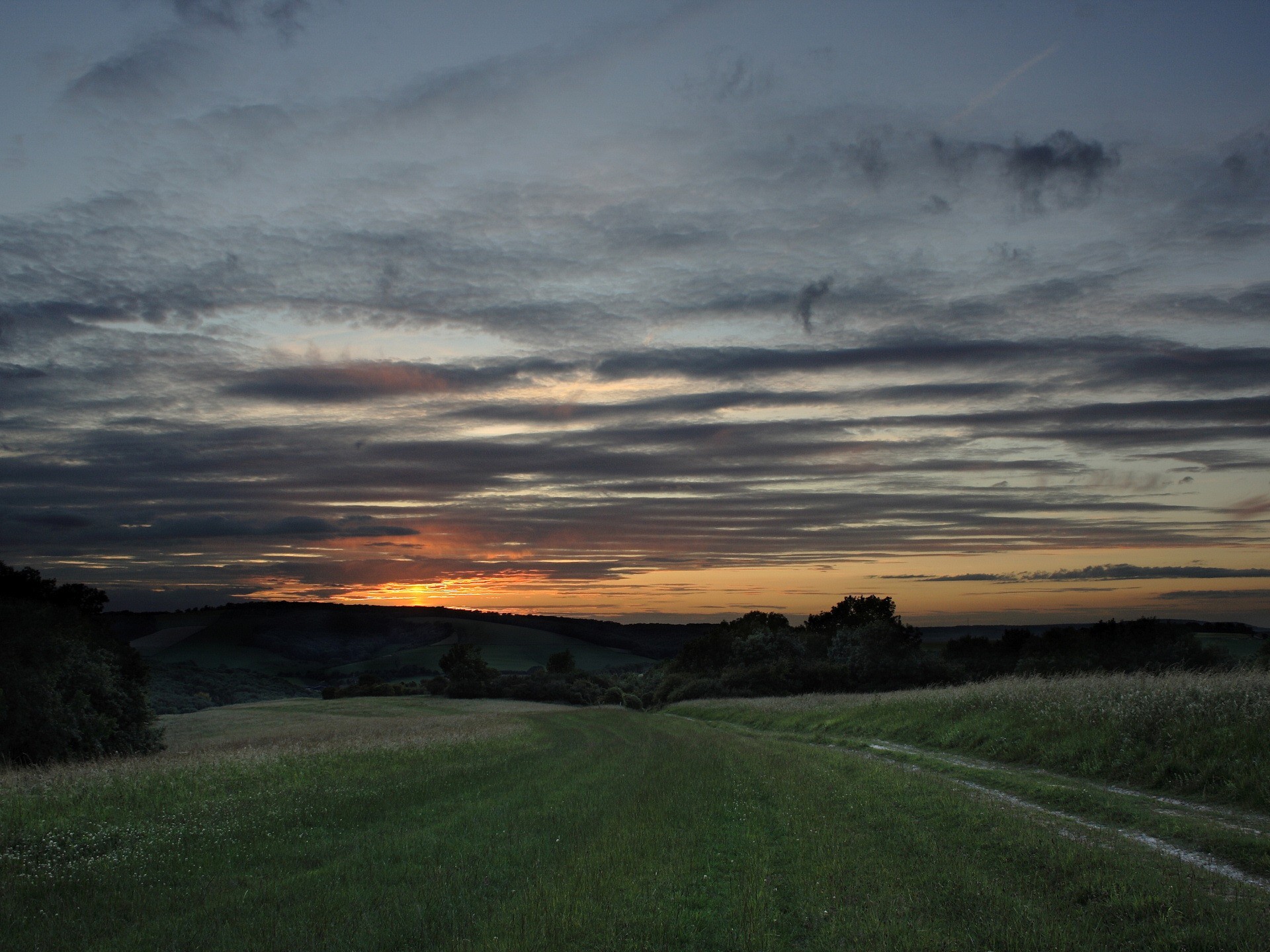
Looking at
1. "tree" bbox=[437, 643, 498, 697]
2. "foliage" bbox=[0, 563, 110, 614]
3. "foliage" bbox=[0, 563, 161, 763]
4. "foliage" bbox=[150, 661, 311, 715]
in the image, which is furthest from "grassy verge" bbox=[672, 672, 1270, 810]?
"tree" bbox=[437, 643, 498, 697]

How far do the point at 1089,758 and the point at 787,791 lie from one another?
734cm

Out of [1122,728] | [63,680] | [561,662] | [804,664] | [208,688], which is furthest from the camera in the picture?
[561,662]

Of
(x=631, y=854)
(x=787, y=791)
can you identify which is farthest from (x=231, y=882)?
(x=787, y=791)

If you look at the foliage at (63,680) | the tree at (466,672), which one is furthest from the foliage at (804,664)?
the foliage at (63,680)

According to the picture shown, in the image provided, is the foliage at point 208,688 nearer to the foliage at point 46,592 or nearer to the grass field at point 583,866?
the foliage at point 46,592

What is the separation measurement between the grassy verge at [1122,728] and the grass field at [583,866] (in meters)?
2.73

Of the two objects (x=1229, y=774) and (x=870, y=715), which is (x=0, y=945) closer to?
(x=1229, y=774)

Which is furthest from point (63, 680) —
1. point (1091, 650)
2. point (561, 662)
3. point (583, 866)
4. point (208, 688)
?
point (561, 662)

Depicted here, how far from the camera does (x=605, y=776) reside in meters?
21.5

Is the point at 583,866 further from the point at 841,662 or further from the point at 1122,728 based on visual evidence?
the point at 841,662

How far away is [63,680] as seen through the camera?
106 ft

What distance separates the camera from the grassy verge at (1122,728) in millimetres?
15219

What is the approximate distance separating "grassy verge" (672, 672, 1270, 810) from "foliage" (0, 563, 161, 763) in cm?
3030

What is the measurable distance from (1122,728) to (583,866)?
46.0 feet
